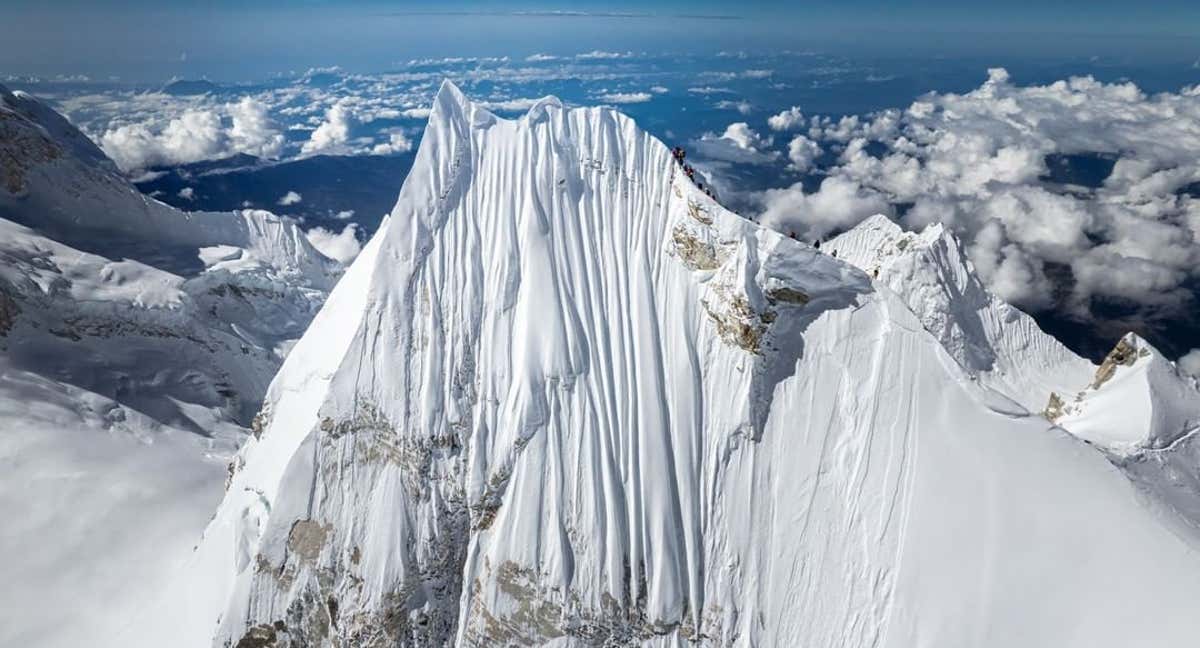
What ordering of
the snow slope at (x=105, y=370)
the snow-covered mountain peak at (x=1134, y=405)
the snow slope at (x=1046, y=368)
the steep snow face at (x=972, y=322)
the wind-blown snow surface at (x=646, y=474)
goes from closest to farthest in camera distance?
1. the wind-blown snow surface at (x=646, y=474)
2. the snow slope at (x=105, y=370)
3. the snow slope at (x=1046, y=368)
4. the snow-covered mountain peak at (x=1134, y=405)
5. the steep snow face at (x=972, y=322)

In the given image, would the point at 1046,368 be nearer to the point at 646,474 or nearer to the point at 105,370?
the point at 646,474

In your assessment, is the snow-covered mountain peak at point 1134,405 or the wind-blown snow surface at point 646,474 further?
the snow-covered mountain peak at point 1134,405

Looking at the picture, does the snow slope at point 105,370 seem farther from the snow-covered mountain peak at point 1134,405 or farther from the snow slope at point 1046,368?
the snow-covered mountain peak at point 1134,405

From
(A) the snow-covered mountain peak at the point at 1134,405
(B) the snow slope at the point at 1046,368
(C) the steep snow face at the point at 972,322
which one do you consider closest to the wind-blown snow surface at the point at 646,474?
(B) the snow slope at the point at 1046,368

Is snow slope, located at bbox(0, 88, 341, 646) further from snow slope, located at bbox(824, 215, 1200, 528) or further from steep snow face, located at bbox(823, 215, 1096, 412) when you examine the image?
steep snow face, located at bbox(823, 215, 1096, 412)

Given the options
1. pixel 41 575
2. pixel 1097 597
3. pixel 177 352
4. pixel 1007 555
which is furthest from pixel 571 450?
pixel 177 352

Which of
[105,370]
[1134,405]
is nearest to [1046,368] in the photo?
[1134,405]

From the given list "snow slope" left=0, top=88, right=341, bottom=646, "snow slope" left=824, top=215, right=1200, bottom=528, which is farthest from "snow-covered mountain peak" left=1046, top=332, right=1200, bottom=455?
"snow slope" left=0, top=88, right=341, bottom=646
